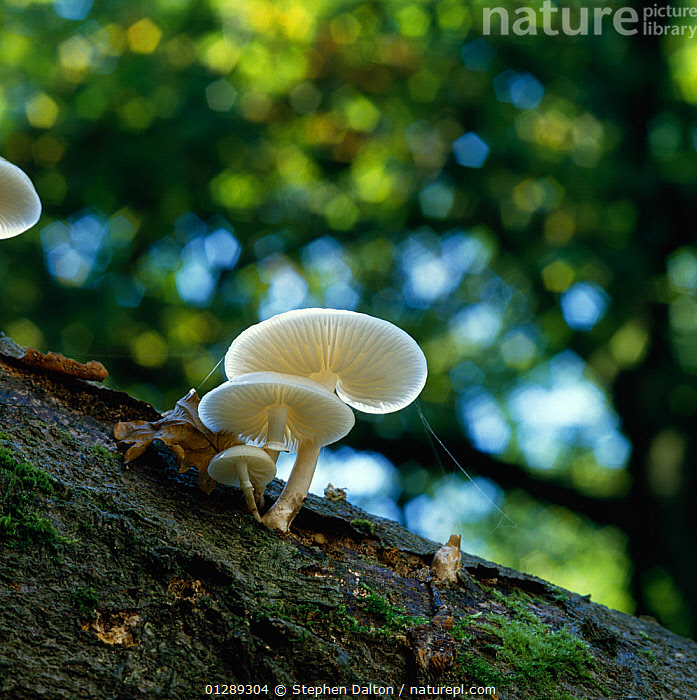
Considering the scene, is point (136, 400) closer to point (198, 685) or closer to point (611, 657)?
point (198, 685)

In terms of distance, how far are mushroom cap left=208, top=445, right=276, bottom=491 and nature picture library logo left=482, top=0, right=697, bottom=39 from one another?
6140mm

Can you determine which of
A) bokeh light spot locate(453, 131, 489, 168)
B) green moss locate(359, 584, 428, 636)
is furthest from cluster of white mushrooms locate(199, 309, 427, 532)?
bokeh light spot locate(453, 131, 489, 168)

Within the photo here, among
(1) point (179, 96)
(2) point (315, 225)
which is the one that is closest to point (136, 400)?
(2) point (315, 225)

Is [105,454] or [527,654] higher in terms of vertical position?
[105,454]

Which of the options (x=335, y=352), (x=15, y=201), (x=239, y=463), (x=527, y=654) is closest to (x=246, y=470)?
(x=239, y=463)

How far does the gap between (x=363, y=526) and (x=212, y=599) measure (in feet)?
2.44

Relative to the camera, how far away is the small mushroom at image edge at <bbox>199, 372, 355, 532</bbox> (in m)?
1.63

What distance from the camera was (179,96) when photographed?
18.3ft

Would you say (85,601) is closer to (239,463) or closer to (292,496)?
(239,463)

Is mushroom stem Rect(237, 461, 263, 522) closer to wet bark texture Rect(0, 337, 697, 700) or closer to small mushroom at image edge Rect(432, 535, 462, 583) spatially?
wet bark texture Rect(0, 337, 697, 700)

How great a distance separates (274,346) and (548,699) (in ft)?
4.13

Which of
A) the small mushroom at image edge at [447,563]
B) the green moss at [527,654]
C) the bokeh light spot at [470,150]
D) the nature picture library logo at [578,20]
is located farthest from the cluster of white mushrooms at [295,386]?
the nature picture library logo at [578,20]

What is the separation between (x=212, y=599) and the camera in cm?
136

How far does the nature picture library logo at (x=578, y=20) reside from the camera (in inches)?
235
